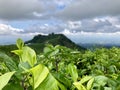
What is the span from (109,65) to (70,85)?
1984 mm

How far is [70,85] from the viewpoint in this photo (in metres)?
1.95

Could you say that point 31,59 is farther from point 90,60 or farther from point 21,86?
point 90,60

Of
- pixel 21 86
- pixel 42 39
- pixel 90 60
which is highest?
pixel 21 86

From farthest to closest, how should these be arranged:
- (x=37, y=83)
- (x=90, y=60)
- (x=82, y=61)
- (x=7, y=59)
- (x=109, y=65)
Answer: (x=90, y=60) < (x=82, y=61) < (x=109, y=65) < (x=7, y=59) < (x=37, y=83)

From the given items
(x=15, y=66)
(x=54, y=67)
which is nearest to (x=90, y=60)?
(x=54, y=67)

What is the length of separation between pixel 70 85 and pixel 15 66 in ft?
1.39

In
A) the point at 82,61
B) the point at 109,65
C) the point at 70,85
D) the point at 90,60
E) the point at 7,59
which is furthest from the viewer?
the point at 90,60

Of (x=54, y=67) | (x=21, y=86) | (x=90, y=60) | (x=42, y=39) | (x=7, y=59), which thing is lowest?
(x=42, y=39)

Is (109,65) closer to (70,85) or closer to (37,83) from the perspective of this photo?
(70,85)

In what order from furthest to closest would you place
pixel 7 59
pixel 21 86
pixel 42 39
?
pixel 42 39, pixel 7 59, pixel 21 86

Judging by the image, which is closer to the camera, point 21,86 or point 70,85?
point 21,86

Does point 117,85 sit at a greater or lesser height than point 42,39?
greater

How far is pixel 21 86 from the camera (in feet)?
5.07

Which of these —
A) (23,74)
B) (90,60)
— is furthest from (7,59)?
(90,60)
